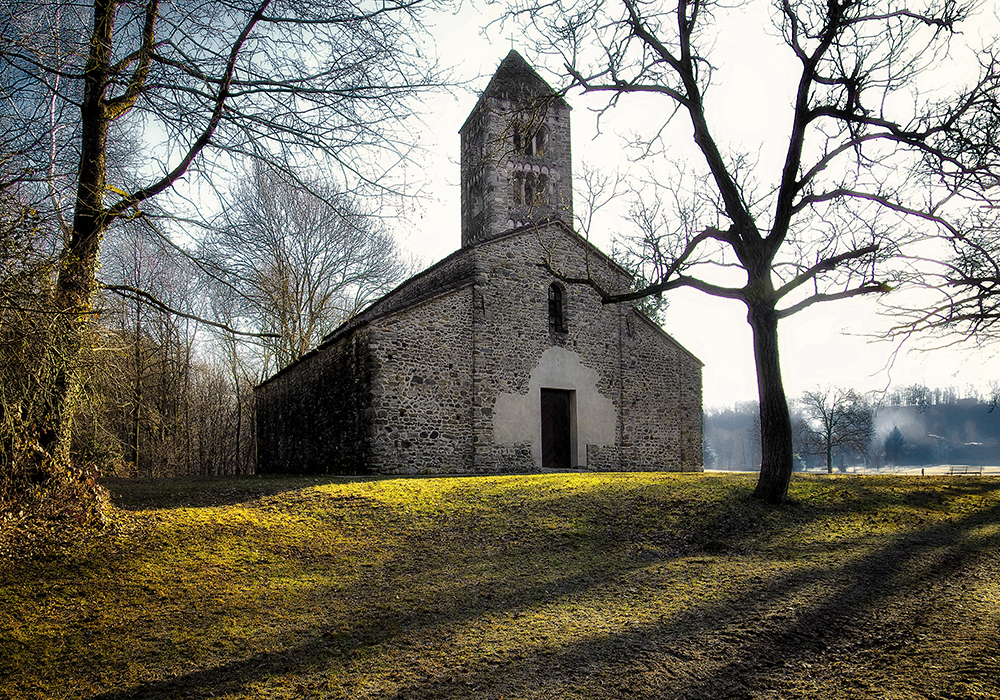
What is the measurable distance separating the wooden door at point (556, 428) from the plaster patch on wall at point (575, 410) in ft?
0.86

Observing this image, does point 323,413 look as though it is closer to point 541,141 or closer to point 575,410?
point 575,410

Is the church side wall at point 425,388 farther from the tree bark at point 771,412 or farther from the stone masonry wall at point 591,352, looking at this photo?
the tree bark at point 771,412

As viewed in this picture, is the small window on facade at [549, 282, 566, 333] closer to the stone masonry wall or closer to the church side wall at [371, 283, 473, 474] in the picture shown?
the stone masonry wall

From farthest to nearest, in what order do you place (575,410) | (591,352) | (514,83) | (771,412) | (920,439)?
(920,439) → (514,83) → (591,352) → (575,410) → (771,412)

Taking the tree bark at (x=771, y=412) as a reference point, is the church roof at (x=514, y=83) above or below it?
above

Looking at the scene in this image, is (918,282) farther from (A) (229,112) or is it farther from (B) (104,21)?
(B) (104,21)

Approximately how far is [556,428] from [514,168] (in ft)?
35.0

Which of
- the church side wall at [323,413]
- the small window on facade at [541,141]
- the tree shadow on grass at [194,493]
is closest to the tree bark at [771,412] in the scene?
the tree shadow on grass at [194,493]

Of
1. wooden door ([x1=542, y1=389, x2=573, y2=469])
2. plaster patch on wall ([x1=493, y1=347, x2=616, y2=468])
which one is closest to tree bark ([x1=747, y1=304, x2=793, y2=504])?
plaster patch on wall ([x1=493, y1=347, x2=616, y2=468])

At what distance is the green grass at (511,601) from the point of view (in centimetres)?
432

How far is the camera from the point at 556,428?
56.5 feet

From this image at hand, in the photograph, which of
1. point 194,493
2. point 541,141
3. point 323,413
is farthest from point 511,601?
point 541,141

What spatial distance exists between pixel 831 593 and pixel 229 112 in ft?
24.6

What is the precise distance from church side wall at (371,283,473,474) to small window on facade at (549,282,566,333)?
9.60 feet
